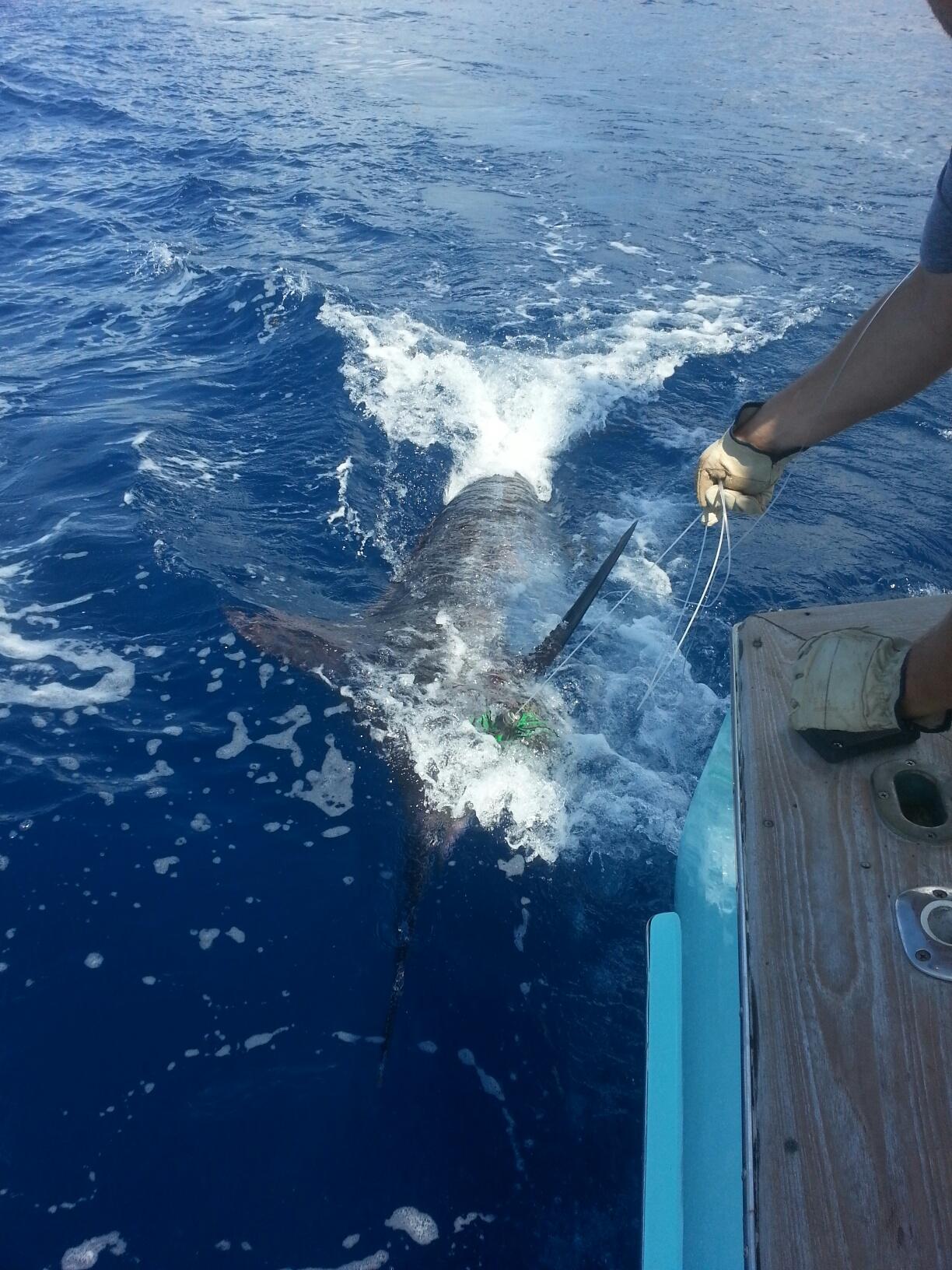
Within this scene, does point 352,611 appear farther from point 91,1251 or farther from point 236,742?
point 91,1251

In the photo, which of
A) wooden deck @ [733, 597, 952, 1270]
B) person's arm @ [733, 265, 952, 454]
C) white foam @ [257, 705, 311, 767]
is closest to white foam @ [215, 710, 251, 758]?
white foam @ [257, 705, 311, 767]

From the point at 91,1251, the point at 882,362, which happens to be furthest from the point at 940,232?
the point at 91,1251

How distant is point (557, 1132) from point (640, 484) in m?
5.59

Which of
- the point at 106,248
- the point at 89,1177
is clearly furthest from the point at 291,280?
the point at 89,1177

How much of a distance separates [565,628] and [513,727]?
2.65 ft

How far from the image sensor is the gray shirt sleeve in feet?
6.00

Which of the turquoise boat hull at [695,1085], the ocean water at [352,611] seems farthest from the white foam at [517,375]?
the turquoise boat hull at [695,1085]

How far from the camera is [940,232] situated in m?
1.88

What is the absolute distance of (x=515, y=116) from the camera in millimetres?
17359

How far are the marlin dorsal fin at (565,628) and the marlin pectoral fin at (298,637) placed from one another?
1.15 meters

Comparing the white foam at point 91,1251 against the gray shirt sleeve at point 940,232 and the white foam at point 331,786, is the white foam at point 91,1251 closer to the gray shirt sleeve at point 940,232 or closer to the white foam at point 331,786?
the white foam at point 331,786

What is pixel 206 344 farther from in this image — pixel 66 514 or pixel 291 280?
pixel 66 514

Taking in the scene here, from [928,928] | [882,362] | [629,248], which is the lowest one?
[629,248]

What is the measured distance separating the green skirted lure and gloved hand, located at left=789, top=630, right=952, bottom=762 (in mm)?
2285
